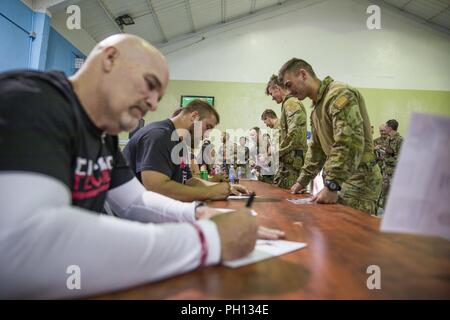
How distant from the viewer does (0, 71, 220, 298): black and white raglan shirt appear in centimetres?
44

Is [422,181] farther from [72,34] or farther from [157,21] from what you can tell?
[157,21]

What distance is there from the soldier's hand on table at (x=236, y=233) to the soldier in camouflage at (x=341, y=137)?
118 cm

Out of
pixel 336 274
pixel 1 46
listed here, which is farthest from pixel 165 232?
pixel 1 46

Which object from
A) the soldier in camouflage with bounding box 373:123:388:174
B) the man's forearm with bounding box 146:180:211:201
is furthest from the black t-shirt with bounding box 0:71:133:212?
the soldier in camouflage with bounding box 373:123:388:174

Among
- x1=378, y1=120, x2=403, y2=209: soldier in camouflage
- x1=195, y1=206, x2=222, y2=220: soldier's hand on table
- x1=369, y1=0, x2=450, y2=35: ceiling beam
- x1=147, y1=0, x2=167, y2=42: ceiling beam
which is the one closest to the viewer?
x1=195, y1=206, x2=222, y2=220: soldier's hand on table

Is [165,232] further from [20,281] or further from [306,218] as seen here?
[306,218]

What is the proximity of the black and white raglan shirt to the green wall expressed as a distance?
6.58m

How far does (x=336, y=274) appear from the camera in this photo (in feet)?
1.98

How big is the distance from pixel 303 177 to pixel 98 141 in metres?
1.92

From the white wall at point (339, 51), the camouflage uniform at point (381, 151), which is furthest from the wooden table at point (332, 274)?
the white wall at point (339, 51)

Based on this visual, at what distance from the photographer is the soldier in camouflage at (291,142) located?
125 inches

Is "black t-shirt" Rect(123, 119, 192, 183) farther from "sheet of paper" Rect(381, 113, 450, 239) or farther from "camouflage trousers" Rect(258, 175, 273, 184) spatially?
"camouflage trousers" Rect(258, 175, 273, 184)

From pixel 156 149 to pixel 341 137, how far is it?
3.61ft

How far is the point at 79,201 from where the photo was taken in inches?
30.8
